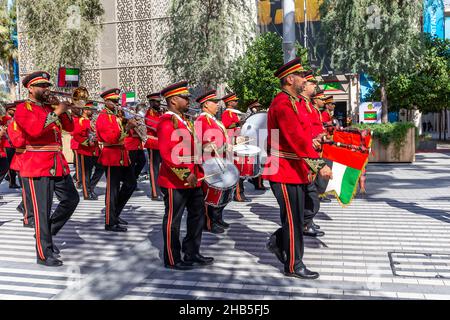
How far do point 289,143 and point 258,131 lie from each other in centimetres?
298

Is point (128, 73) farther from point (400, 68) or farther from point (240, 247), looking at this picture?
point (240, 247)

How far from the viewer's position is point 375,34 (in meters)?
18.3

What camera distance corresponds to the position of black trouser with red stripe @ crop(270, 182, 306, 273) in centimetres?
541

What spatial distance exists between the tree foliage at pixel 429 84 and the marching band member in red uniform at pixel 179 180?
19.9 metres

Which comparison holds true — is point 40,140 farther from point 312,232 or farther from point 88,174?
point 88,174

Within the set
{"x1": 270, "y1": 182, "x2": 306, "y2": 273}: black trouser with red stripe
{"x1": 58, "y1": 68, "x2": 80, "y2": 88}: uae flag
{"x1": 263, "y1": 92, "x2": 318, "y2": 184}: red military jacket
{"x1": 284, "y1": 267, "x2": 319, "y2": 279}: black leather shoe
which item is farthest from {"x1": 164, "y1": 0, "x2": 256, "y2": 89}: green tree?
{"x1": 284, "y1": 267, "x2": 319, "y2": 279}: black leather shoe

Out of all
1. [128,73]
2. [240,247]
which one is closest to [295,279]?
[240,247]

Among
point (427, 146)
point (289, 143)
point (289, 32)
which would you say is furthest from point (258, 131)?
point (427, 146)

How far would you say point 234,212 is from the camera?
9.23 m

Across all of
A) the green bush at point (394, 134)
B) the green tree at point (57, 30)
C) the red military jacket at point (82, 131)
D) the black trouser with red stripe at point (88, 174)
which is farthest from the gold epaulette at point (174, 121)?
the green tree at point (57, 30)

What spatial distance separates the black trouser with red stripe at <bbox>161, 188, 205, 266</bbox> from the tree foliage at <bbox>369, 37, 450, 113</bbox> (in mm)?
19943

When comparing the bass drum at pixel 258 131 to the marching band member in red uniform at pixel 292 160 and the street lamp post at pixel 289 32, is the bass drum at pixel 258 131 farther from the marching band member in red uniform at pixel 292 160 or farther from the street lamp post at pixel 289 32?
the street lamp post at pixel 289 32

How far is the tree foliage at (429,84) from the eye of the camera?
2414 centimetres
